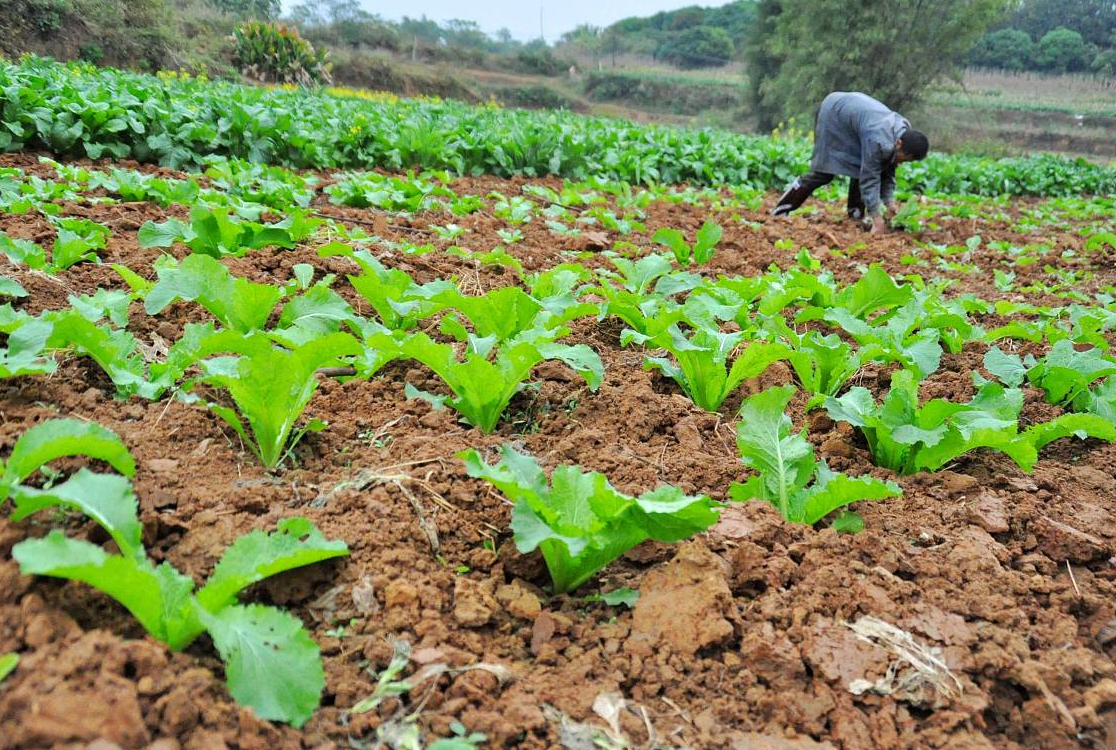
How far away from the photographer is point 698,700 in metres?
1.36

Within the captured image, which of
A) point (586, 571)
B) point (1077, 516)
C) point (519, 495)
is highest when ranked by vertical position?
point (519, 495)

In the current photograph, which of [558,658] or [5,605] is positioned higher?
[5,605]

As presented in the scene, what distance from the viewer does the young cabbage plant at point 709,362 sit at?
2496 mm

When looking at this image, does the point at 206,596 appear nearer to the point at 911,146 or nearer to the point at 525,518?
the point at 525,518

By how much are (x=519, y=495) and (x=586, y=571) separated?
236 mm

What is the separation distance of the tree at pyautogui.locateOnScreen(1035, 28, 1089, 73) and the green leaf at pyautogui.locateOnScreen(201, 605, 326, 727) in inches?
2133

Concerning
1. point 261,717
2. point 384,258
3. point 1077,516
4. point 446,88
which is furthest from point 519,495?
A: point 446,88

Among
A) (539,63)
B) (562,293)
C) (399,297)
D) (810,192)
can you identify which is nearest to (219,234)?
(399,297)

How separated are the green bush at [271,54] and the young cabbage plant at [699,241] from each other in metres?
23.2

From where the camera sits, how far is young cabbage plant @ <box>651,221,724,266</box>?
496cm

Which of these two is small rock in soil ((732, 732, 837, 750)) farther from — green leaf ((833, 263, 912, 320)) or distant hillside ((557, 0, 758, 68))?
distant hillside ((557, 0, 758, 68))

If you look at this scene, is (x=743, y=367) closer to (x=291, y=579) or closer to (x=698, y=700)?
(x=698, y=700)

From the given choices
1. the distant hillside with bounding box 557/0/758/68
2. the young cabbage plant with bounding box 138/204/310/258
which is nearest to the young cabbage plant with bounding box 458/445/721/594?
the young cabbage plant with bounding box 138/204/310/258

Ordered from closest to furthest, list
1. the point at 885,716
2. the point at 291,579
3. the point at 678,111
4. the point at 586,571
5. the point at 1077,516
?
the point at 885,716 → the point at 291,579 → the point at 586,571 → the point at 1077,516 → the point at 678,111
